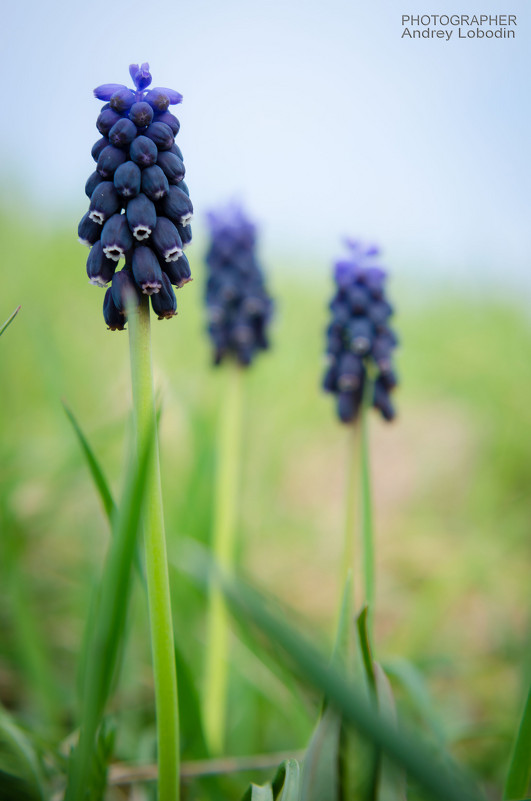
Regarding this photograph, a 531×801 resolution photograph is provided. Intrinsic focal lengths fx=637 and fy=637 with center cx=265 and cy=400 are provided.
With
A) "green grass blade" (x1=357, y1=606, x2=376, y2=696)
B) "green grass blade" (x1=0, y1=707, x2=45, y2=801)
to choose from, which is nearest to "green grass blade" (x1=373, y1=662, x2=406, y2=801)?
"green grass blade" (x1=357, y1=606, x2=376, y2=696)

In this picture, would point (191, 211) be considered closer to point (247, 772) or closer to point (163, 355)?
point (247, 772)

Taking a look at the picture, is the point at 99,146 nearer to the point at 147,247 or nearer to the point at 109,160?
the point at 109,160

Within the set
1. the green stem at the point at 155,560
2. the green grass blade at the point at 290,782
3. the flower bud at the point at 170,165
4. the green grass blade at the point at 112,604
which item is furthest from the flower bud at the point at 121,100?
the green grass blade at the point at 290,782

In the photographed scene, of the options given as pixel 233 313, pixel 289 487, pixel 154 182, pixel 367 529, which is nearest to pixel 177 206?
pixel 154 182

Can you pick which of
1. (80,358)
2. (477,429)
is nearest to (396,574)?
(477,429)

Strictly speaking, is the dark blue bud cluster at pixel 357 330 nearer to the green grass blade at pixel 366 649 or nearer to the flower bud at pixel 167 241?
the flower bud at pixel 167 241
